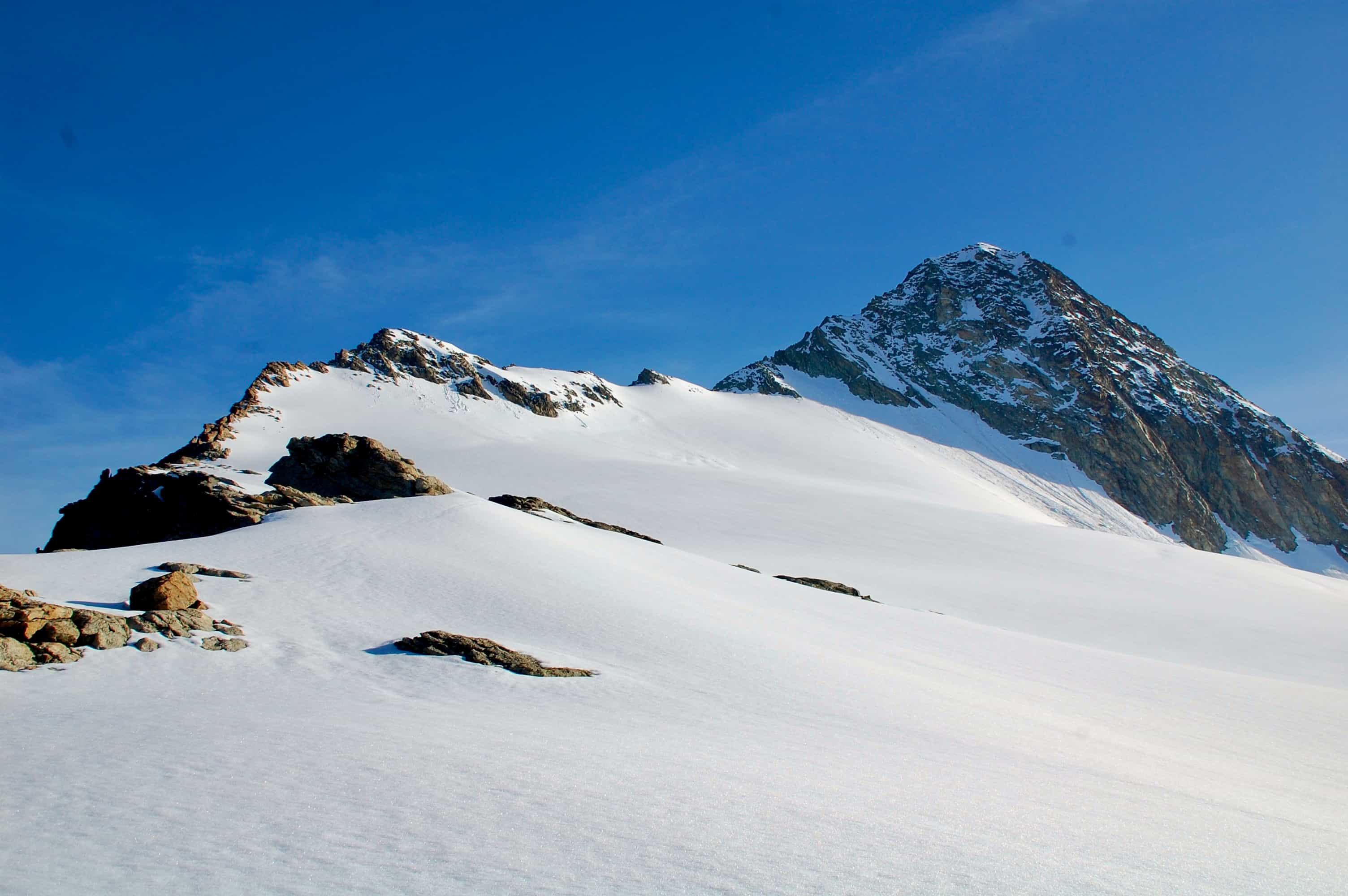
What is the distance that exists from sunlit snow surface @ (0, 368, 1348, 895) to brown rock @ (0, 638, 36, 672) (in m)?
0.23

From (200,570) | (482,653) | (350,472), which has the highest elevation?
(350,472)

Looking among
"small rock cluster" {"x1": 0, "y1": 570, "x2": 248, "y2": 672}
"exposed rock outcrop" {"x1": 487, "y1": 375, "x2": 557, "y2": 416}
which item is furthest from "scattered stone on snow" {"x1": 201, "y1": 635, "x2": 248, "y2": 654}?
"exposed rock outcrop" {"x1": 487, "y1": 375, "x2": 557, "y2": 416}

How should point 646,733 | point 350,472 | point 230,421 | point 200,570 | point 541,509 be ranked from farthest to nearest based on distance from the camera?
point 230,421 → point 350,472 → point 541,509 → point 200,570 → point 646,733

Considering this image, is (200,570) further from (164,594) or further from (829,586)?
(829,586)

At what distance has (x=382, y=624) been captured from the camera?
1248 centimetres

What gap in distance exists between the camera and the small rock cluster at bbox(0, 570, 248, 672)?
30.2 ft

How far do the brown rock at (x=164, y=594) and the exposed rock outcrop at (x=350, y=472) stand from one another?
525 inches

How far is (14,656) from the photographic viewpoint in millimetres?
8891

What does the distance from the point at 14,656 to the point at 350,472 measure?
18757 millimetres

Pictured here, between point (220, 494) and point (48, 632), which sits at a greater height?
point (220, 494)

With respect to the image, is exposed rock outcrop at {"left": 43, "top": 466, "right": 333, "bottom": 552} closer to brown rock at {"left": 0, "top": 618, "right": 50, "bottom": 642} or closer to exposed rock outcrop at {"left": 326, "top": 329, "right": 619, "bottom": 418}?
brown rock at {"left": 0, "top": 618, "right": 50, "bottom": 642}

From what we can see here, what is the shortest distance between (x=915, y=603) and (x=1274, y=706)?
11216 mm

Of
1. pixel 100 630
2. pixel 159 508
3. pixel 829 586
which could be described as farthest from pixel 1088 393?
pixel 100 630

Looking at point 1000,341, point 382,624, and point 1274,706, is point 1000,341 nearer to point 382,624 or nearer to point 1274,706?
point 1274,706
